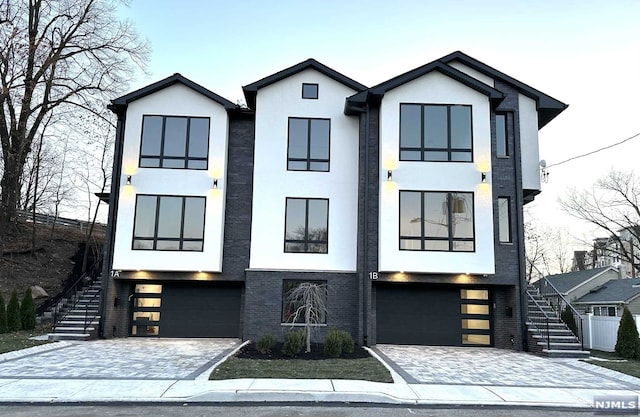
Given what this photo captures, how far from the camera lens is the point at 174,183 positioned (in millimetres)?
15094

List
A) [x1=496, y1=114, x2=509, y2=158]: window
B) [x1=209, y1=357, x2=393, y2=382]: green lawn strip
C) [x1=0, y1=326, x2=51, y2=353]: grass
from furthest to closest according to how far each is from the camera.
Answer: [x1=496, y1=114, x2=509, y2=158]: window
[x1=0, y1=326, x2=51, y2=353]: grass
[x1=209, y1=357, x2=393, y2=382]: green lawn strip

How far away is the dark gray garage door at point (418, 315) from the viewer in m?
15.0

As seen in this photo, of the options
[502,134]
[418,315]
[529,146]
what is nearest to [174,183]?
[418,315]

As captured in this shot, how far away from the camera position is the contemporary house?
1419cm

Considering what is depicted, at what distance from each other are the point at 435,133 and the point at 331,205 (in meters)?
3.84

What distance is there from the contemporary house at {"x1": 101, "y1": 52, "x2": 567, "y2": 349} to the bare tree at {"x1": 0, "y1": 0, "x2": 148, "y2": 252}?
5407 millimetres

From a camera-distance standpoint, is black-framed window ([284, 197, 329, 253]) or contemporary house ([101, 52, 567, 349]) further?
black-framed window ([284, 197, 329, 253])

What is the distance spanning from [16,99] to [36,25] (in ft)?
11.8

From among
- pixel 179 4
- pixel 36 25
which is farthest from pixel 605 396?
pixel 36 25

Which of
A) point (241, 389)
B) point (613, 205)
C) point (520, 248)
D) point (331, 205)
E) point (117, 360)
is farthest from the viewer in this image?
point (613, 205)

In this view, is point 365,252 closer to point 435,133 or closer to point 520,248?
point 435,133

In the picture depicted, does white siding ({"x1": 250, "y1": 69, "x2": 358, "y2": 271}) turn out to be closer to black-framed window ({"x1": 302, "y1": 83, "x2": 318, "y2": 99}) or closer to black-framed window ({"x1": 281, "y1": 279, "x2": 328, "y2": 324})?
black-framed window ({"x1": 302, "y1": 83, "x2": 318, "y2": 99})

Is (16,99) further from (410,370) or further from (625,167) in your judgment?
(625,167)

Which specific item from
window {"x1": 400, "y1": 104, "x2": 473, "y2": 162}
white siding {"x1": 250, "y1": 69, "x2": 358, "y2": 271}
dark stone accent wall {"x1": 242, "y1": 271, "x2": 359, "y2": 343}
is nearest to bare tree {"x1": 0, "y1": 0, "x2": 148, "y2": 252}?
white siding {"x1": 250, "y1": 69, "x2": 358, "y2": 271}
